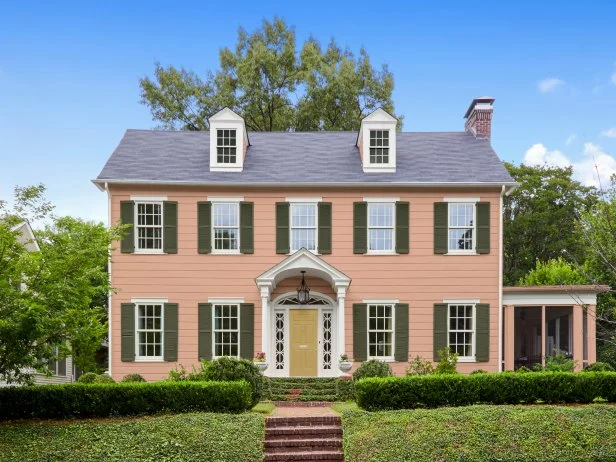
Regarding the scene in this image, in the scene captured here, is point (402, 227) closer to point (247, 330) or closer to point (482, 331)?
point (482, 331)

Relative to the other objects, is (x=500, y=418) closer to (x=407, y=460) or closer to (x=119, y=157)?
(x=407, y=460)

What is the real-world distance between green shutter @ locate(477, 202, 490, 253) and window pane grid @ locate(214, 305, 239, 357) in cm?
753

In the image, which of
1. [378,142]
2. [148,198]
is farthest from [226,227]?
[378,142]

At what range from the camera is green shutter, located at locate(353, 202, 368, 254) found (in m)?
23.2

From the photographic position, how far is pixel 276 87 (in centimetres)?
3812

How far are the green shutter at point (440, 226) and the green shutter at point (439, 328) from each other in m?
1.70

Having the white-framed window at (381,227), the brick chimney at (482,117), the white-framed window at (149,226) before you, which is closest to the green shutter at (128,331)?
the white-framed window at (149,226)

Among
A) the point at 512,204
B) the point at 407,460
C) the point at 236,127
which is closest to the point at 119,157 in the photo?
the point at 236,127

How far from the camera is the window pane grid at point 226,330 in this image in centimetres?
2295

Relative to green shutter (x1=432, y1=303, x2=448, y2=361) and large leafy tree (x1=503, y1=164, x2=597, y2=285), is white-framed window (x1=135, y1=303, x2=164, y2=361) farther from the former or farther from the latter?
large leafy tree (x1=503, y1=164, x2=597, y2=285)

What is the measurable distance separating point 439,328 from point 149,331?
858 centimetres

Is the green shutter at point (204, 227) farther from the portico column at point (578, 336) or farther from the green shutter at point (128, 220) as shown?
the portico column at point (578, 336)

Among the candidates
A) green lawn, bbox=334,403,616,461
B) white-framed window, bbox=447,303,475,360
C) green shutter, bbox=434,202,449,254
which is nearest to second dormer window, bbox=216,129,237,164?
green shutter, bbox=434,202,449,254

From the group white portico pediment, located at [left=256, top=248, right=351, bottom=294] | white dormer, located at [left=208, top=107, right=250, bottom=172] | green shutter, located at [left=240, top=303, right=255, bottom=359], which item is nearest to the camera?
white portico pediment, located at [left=256, top=248, right=351, bottom=294]
